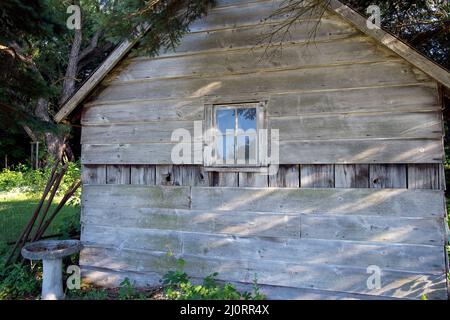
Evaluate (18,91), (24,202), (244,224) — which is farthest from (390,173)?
(24,202)

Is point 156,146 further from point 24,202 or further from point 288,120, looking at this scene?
point 24,202

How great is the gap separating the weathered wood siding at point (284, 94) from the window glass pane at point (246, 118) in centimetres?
18

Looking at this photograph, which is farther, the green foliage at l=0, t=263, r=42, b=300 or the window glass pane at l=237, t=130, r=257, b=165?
the green foliage at l=0, t=263, r=42, b=300

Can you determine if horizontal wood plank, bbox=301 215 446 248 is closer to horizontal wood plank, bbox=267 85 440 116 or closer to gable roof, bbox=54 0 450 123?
horizontal wood plank, bbox=267 85 440 116

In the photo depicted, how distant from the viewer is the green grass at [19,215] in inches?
348

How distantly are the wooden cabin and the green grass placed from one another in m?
3.02

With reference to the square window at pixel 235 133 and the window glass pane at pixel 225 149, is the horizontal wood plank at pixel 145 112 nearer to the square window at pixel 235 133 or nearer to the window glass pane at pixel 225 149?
the square window at pixel 235 133

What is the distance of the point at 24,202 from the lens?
49.6 ft

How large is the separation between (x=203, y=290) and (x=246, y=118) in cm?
253

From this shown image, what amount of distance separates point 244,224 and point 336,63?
2.64 m

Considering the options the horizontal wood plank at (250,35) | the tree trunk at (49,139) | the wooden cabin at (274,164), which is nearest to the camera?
the wooden cabin at (274,164)

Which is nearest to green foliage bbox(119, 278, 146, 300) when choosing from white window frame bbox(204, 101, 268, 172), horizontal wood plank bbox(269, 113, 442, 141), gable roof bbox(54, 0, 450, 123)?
white window frame bbox(204, 101, 268, 172)

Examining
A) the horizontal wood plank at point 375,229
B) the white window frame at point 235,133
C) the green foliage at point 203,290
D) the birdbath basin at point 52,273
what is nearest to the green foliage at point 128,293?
the green foliage at point 203,290

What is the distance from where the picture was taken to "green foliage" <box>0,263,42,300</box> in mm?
5879
